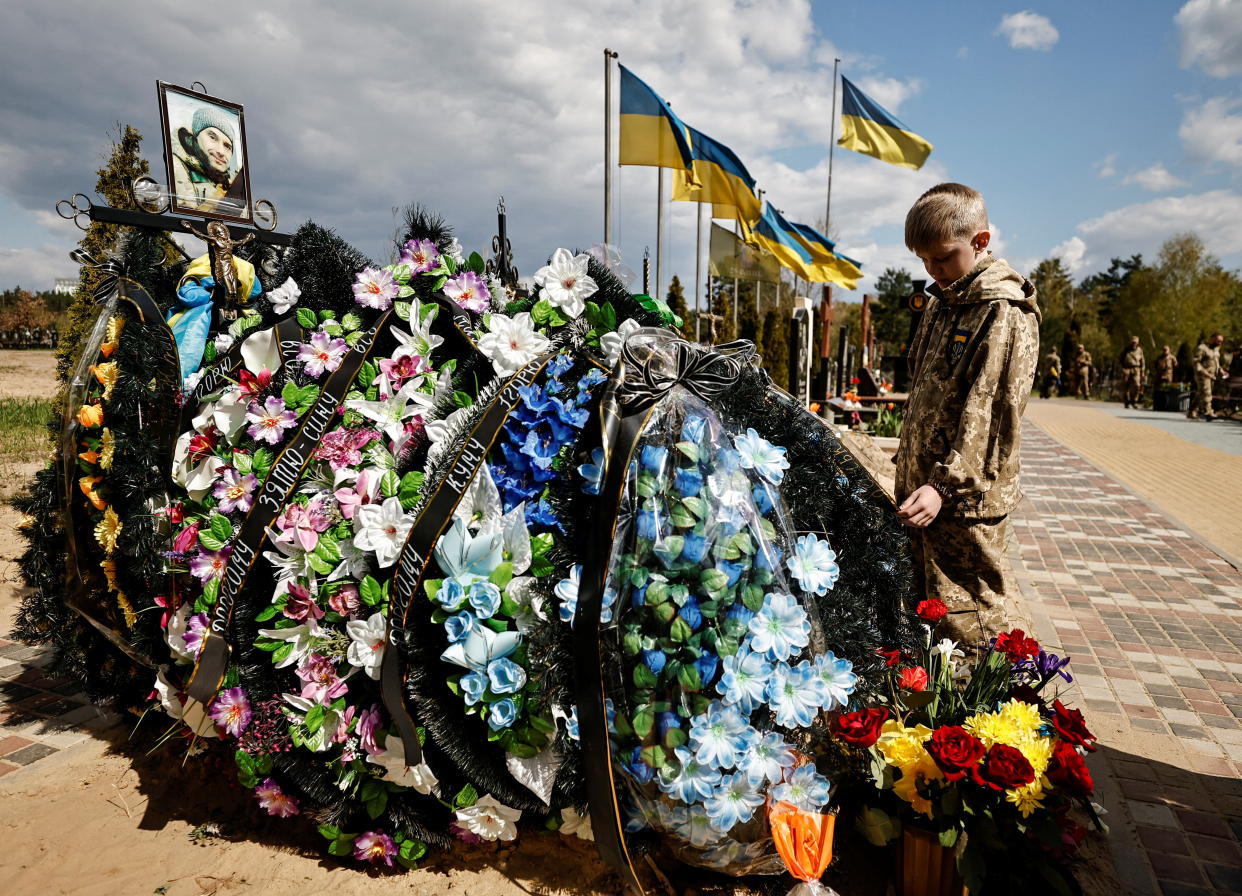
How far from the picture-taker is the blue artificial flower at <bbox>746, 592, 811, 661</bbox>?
2.00 m

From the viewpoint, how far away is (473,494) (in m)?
2.27

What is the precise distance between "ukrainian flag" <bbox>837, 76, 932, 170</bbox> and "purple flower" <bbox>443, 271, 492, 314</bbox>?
14.8m

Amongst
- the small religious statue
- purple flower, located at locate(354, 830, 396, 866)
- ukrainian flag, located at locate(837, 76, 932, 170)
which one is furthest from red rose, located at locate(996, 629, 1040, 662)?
ukrainian flag, located at locate(837, 76, 932, 170)

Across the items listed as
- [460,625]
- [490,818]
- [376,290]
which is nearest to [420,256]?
[376,290]

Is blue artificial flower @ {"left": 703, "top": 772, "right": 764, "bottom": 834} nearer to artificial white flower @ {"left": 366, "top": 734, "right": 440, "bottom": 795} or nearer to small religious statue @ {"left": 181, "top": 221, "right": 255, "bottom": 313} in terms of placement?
artificial white flower @ {"left": 366, "top": 734, "right": 440, "bottom": 795}

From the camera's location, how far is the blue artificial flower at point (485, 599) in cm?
209

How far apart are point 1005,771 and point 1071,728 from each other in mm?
436

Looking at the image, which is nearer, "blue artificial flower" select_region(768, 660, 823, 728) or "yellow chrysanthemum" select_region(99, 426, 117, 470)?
"blue artificial flower" select_region(768, 660, 823, 728)

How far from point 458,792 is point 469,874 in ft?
1.24

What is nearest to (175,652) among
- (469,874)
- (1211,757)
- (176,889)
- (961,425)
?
(176,889)

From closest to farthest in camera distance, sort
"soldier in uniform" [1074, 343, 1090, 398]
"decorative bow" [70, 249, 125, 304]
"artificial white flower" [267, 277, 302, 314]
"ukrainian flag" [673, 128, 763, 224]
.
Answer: "artificial white flower" [267, 277, 302, 314] < "decorative bow" [70, 249, 125, 304] < "ukrainian flag" [673, 128, 763, 224] < "soldier in uniform" [1074, 343, 1090, 398]

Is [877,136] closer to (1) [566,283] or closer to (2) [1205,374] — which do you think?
(2) [1205,374]

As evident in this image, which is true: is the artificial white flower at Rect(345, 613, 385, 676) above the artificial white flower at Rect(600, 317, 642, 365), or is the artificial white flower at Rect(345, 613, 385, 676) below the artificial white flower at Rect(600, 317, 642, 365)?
below

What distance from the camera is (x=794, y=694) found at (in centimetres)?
205
